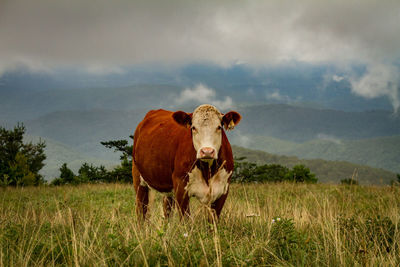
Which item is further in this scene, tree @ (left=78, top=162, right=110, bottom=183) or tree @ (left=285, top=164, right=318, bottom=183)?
tree @ (left=78, top=162, right=110, bottom=183)

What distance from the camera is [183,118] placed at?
17.9 feet

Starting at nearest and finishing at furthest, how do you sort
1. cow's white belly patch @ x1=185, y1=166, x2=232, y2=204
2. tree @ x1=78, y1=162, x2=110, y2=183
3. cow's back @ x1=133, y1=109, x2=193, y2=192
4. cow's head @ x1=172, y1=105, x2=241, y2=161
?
cow's head @ x1=172, y1=105, x2=241, y2=161
cow's white belly patch @ x1=185, y1=166, x2=232, y2=204
cow's back @ x1=133, y1=109, x2=193, y2=192
tree @ x1=78, y1=162, x2=110, y2=183

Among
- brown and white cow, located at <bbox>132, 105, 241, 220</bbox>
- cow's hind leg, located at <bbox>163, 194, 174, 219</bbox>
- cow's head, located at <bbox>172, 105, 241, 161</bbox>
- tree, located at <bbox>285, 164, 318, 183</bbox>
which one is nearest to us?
cow's head, located at <bbox>172, 105, 241, 161</bbox>

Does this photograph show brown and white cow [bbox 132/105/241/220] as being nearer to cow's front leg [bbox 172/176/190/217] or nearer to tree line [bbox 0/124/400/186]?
cow's front leg [bbox 172/176/190/217]

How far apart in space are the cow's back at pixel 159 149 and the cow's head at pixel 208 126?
1.48ft

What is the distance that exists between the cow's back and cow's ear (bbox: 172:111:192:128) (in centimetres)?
19

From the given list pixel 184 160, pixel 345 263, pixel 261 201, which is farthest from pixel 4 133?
pixel 345 263

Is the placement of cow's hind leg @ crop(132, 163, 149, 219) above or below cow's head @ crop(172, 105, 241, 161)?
below

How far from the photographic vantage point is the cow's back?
596 cm

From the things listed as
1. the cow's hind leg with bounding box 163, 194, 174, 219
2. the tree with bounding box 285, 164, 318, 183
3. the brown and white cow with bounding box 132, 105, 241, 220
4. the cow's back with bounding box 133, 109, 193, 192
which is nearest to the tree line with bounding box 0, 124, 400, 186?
the tree with bounding box 285, 164, 318, 183

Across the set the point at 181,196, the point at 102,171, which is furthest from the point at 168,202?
the point at 102,171

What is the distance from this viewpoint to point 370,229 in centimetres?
512

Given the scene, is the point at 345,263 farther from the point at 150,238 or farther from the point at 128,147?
the point at 128,147

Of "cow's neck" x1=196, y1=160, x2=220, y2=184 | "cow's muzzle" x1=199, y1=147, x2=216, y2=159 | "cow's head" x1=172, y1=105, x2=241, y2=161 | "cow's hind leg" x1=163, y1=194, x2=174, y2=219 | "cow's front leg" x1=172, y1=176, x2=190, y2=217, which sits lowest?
"cow's hind leg" x1=163, y1=194, x2=174, y2=219
